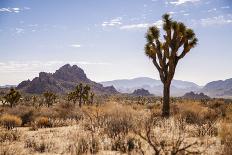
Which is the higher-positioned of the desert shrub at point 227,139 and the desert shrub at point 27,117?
the desert shrub at point 227,139

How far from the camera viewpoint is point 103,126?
Answer: 12.0 meters

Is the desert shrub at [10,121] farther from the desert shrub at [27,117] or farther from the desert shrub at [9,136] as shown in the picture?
the desert shrub at [9,136]

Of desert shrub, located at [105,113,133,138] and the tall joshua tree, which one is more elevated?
the tall joshua tree

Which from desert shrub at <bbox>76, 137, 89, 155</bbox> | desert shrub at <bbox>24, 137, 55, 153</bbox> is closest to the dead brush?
desert shrub at <bbox>76, 137, 89, 155</bbox>

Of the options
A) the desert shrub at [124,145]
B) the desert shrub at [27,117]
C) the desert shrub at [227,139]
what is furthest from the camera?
the desert shrub at [27,117]

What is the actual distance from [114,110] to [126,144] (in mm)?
4621

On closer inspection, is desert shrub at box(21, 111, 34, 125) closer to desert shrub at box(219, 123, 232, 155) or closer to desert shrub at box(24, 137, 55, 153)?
desert shrub at box(24, 137, 55, 153)

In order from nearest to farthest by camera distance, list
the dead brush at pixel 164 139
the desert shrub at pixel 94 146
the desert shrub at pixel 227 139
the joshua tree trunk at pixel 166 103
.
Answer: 1. the dead brush at pixel 164 139
2. the desert shrub at pixel 227 139
3. the desert shrub at pixel 94 146
4. the joshua tree trunk at pixel 166 103

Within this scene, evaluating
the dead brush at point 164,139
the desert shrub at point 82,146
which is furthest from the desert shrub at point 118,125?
the desert shrub at point 82,146

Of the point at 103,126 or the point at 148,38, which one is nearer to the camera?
the point at 103,126

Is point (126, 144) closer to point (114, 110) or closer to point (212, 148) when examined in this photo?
point (212, 148)

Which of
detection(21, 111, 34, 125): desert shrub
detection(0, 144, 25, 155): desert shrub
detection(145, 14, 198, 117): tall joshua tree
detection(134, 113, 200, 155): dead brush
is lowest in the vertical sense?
detection(21, 111, 34, 125): desert shrub

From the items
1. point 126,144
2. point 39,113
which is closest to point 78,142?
point 126,144

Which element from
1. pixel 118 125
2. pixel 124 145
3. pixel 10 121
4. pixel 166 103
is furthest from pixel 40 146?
pixel 166 103
